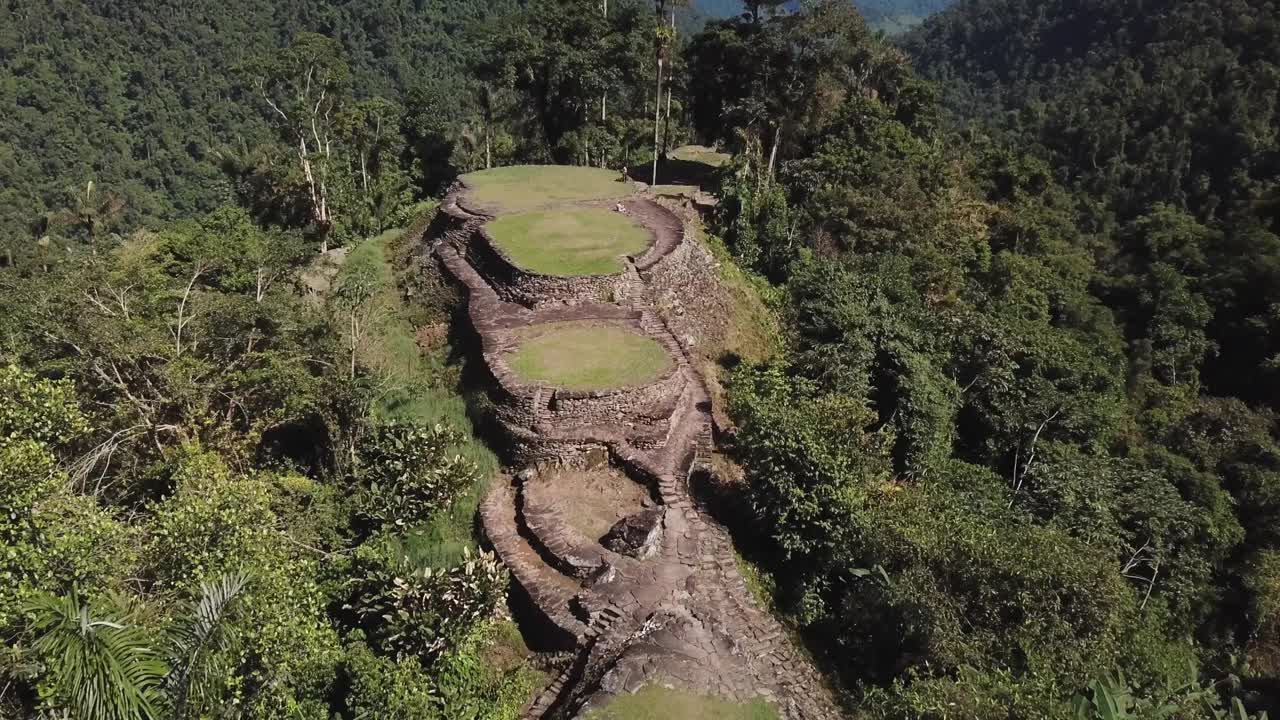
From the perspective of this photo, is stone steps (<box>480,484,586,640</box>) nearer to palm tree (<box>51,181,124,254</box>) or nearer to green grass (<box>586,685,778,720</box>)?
green grass (<box>586,685,778,720</box>)

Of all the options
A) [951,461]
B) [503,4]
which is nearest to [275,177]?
[951,461]

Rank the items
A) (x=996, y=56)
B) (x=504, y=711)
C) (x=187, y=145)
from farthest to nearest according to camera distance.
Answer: (x=996, y=56) → (x=187, y=145) → (x=504, y=711)

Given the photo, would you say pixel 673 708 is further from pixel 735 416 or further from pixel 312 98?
pixel 312 98

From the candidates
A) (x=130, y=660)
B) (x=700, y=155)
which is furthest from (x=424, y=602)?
(x=700, y=155)

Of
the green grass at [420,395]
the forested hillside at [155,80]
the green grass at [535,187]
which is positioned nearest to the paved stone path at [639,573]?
the green grass at [420,395]

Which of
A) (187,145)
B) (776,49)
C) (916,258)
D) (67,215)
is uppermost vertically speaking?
(776,49)

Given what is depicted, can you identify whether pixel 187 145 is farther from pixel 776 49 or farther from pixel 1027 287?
pixel 1027 287
